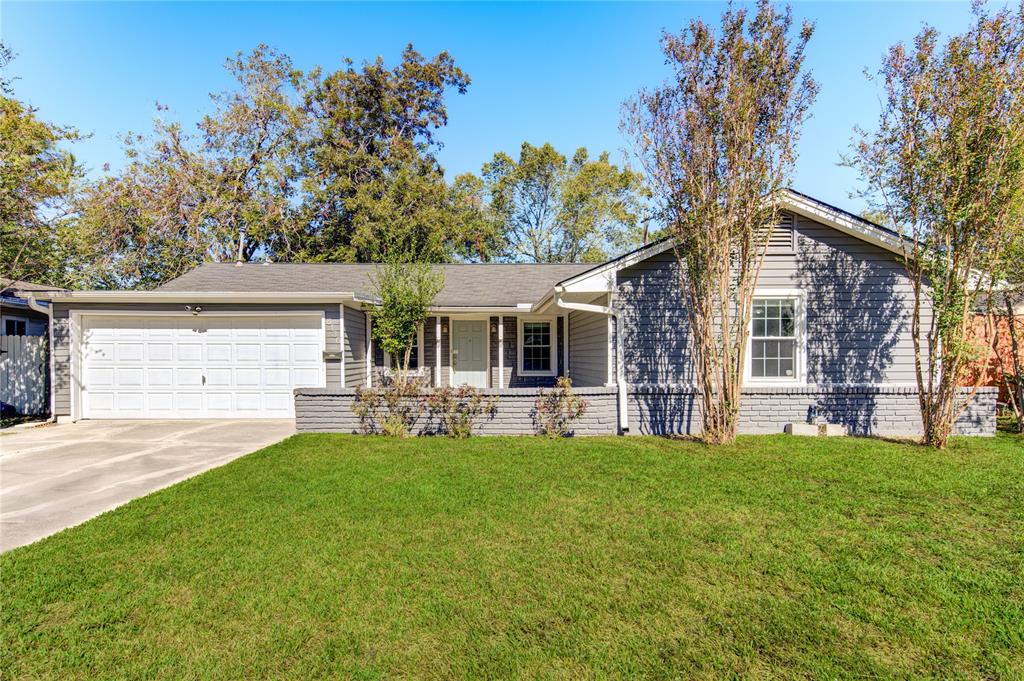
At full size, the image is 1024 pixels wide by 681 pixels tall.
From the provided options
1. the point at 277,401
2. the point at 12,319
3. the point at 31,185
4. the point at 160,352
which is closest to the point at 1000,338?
the point at 277,401

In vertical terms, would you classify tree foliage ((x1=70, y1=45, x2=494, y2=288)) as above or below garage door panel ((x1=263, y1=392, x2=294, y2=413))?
above

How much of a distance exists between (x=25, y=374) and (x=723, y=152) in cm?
1493

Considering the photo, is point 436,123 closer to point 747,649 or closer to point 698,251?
point 698,251

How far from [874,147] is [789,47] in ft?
6.67

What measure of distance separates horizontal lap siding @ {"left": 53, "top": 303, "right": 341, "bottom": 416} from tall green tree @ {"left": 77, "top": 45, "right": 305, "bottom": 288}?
11.5 meters

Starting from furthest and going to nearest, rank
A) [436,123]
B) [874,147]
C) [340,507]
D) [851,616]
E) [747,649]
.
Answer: [436,123] → [874,147] → [340,507] → [851,616] → [747,649]

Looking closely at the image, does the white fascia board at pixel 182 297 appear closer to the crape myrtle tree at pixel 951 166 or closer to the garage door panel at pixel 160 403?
the garage door panel at pixel 160 403

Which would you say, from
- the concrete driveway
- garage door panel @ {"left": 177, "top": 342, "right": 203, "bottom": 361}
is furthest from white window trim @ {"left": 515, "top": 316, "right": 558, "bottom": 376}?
garage door panel @ {"left": 177, "top": 342, "right": 203, "bottom": 361}

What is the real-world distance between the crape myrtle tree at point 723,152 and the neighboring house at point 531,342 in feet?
2.99

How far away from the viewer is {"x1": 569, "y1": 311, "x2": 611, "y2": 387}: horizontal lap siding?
9.62 meters

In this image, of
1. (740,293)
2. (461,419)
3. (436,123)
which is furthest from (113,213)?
(740,293)

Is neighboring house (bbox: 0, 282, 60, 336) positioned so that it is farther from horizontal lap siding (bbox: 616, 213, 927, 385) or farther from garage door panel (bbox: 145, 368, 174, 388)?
horizontal lap siding (bbox: 616, 213, 927, 385)

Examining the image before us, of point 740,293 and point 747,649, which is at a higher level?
point 740,293

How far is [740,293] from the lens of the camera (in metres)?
7.67
